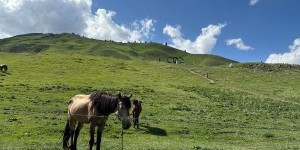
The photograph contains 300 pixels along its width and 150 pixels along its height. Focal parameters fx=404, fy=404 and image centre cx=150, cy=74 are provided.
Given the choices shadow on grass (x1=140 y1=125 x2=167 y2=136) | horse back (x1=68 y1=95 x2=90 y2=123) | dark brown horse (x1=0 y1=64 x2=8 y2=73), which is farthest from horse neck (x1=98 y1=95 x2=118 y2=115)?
dark brown horse (x1=0 y1=64 x2=8 y2=73)

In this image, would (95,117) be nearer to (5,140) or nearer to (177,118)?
(5,140)

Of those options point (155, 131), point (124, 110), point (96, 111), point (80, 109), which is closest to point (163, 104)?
point (155, 131)

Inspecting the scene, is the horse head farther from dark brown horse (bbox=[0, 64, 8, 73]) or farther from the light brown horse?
dark brown horse (bbox=[0, 64, 8, 73])

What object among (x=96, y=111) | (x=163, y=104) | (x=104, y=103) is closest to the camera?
(x=104, y=103)

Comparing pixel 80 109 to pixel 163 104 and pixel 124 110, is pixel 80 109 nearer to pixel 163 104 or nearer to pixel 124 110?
pixel 124 110

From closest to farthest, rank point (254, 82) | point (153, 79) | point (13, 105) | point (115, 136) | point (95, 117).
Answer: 1. point (95, 117)
2. point (115, 136)
3. point (13, 105)
4. point (153, 79)
5. point (254, 82)

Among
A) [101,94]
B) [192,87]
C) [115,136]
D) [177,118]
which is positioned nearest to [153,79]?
[192,87]

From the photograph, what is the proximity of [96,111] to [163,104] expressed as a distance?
1230 inches

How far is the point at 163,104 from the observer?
47875 mm

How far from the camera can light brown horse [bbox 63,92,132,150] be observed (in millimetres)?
15945

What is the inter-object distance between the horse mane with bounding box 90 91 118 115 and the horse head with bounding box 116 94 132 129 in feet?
1.43

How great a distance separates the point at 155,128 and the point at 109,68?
54050 millimetres

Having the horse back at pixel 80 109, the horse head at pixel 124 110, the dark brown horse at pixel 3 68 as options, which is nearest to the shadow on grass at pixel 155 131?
the horse back at pixel 80 109

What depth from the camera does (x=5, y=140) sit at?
23.7 meters
